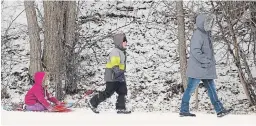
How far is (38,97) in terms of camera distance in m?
7.32

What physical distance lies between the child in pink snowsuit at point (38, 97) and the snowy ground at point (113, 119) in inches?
16.8

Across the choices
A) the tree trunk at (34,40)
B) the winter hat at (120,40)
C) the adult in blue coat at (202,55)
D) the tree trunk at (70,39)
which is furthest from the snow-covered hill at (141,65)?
the adult in blue coat at (202,55)

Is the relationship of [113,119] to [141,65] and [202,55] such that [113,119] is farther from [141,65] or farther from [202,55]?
[141,65]

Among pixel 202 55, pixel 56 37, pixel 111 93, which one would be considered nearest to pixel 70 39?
pixel 56 37

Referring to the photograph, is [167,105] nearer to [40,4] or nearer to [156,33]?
[156,33]

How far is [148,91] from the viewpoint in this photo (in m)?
11.9

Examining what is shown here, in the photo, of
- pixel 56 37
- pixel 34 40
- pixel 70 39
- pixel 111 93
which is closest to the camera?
pixel 111 93

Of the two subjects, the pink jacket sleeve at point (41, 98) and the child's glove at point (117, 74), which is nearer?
the child's glove at point (117, 74)

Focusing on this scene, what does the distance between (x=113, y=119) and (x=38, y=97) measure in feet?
4.84

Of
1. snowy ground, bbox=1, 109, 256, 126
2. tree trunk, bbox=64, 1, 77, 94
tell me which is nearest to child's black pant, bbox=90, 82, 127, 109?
snowy ground, bbox=1, 109, 256, 126

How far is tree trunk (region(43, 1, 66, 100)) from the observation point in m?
10.3

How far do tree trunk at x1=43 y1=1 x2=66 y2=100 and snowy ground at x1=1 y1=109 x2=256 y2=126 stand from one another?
11.3ft

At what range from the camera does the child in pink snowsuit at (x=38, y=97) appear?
7.32 metres

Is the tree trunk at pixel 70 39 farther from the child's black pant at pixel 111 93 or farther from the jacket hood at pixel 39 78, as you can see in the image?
the child's black pant at pixel 111 93
